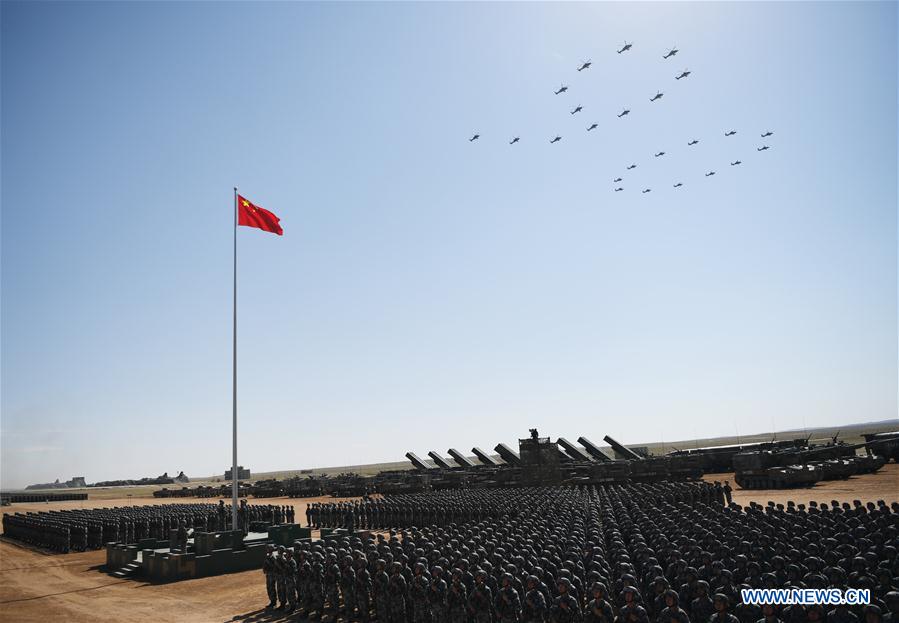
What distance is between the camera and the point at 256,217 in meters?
19.3

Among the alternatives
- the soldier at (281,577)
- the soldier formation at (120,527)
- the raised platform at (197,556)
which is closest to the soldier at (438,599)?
the soldier at (281,577)

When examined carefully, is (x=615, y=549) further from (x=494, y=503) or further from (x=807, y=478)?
(x=807, y=478)

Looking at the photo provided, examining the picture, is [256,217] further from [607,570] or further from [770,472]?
A: [770,472]

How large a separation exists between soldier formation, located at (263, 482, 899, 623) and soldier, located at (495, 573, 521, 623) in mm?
15

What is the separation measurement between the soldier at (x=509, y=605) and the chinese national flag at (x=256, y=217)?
47.6 feet

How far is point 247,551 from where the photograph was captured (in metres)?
16.0

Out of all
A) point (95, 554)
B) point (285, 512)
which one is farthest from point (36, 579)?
point (285, 512)

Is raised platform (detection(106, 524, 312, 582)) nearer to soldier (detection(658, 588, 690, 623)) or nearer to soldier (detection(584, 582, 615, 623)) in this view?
soldier (detection(584, 582, 615, 623))

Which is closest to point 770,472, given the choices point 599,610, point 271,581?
point 271,581

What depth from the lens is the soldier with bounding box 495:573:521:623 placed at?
7.96 metres

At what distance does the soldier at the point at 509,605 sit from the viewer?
7957 mm

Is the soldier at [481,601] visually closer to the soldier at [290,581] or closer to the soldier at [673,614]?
the soldier at [673,614]

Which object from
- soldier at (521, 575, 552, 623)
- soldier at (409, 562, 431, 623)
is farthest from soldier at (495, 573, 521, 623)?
soldier at (409, 562, 431, 623)

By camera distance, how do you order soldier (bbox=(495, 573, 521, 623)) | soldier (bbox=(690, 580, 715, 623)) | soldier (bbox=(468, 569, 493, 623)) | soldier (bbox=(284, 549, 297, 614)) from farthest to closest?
1. soldier (bbox=(284, 549, 297, 614))
2. soldier (bbox=(468, 569, 493, 623))
3. soldier (bbox=(495, 573, 521, 623))
4. soldier (bbox=(690, 580, 715, 623))
